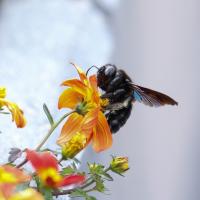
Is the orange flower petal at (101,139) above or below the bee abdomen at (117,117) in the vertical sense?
below

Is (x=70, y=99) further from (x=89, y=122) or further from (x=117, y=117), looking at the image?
(x=117, y=117)

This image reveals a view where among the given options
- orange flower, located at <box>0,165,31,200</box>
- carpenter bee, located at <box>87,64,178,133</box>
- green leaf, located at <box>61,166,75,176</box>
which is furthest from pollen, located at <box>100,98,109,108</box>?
orange flower, located at <box>0,165,31,200</box>

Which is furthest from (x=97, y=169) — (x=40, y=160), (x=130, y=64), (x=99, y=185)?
(x=130, y=64)

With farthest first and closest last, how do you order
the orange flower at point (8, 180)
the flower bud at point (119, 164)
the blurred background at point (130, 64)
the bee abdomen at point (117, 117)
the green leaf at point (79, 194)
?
the blurred background at point (130, 64), the bee abdomen at point (117, 117), the flower bud at point (119, 164), the green leaf at point (79, 194), the orange flower at point (8, 180)

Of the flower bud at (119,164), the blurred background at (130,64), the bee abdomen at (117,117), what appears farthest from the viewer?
the blurred background at (130,64)

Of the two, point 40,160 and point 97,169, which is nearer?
point 40,160

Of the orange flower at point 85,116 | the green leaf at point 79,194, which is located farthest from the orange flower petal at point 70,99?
the green leaf at point 79,194

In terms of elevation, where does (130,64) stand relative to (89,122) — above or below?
above

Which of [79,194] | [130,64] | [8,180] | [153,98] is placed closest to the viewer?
[8,180]

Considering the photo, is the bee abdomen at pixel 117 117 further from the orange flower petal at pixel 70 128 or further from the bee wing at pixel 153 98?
the orange flower petal at pixel 70 128

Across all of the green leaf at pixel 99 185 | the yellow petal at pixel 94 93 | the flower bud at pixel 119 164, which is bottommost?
the green leaf at pixel 99 185
